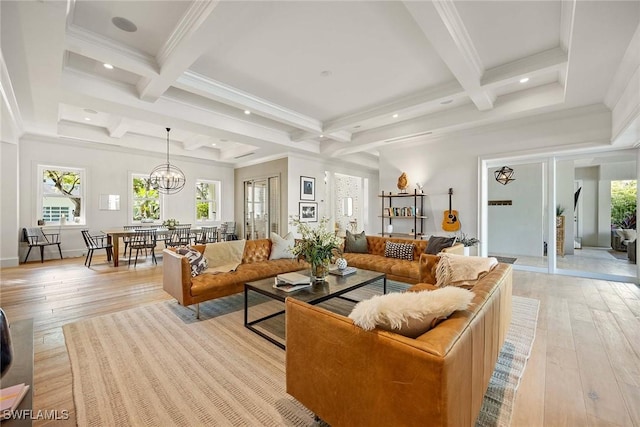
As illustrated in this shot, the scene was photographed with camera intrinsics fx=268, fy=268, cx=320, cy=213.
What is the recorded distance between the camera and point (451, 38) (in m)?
2.62

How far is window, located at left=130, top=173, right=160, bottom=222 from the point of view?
7676mm

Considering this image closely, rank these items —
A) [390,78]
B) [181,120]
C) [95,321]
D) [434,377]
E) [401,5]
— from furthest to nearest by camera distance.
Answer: [181,120], [390,78], [95,321], [401,5], [434,377]

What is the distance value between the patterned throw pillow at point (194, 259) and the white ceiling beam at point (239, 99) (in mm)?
2224

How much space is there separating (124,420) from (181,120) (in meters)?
4.19

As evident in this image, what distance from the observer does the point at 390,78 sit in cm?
381

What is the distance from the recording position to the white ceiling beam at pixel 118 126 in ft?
17.8

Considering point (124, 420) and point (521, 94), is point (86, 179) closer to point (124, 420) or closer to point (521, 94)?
point (124, 420)

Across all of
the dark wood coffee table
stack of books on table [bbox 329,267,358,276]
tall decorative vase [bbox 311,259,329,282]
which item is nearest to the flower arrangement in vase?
tall decorative vase [bbox 311,259,329,282]

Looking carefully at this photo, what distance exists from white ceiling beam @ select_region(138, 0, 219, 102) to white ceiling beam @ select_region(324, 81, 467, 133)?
3.08m

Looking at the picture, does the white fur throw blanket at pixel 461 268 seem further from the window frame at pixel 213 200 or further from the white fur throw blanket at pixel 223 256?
the window frame at pixel 213 200

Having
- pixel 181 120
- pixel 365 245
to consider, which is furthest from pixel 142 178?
pixel 365 245

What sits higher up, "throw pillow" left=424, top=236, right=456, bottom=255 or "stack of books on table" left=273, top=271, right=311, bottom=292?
"throw pillow" left=424, top=236, right=456, bottom=255

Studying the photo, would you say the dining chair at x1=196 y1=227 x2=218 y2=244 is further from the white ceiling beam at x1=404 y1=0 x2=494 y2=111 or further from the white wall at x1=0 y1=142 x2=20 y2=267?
the white ceiling beam at x1=404 y1=0 x2=494 y2=111

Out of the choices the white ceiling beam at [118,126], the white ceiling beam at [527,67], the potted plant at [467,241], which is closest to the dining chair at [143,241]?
the white ceiling beam at [118,126]
